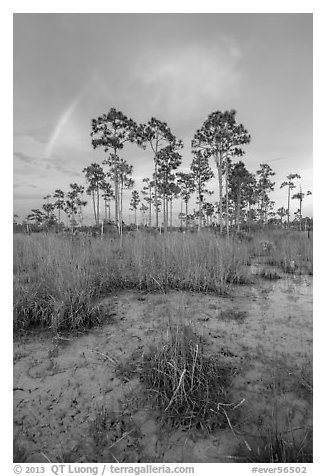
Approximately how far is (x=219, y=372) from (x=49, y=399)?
1.32 m

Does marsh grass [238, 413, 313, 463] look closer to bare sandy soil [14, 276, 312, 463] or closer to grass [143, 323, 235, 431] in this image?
bare sandy soil [14, 276, 312, 463]

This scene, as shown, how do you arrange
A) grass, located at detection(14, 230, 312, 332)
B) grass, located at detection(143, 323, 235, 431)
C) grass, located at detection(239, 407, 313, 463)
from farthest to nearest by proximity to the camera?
grass, located at detection(14, 230, 312, 332), grass, located at detection(143, 323, 235, 431), grass, located at detection(239, 407, 313, 463)

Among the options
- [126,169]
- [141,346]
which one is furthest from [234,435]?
[126,169]

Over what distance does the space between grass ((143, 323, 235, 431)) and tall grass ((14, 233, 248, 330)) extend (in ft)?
4.25

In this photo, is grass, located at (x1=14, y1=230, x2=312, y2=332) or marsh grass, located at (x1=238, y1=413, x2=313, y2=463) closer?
marsh grass, located at (x1=238, y1=413, x2=313, y2=463)

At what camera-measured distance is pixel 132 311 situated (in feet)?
9.96

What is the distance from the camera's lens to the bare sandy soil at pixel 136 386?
127 centimetres

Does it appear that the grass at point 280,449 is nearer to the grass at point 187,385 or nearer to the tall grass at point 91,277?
the grass at point 187,385

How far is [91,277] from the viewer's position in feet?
11.3

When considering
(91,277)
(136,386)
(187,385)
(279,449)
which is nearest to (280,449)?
(279,449)

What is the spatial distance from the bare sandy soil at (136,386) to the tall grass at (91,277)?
11.2 inches

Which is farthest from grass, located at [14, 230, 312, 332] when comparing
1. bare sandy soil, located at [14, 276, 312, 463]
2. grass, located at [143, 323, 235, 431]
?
grass, located at [143, 323, 235, 431]

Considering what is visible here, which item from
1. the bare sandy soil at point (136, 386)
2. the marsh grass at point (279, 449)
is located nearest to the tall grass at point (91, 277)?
the bare sandy soil at point (136, 386)

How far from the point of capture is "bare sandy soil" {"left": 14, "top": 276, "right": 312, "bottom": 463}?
1.27 metres
